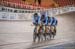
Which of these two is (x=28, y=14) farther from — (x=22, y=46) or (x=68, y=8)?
(x=68, y=8)

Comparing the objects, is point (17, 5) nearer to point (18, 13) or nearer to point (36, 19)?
point (18, 13)

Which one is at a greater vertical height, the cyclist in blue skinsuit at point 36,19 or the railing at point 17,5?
the railing at point 17,5

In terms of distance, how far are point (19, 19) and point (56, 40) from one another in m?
0.64

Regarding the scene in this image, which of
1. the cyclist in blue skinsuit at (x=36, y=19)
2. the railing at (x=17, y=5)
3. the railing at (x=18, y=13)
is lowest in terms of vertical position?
the cyclist in blue skinsuit at (x=36, y=19)

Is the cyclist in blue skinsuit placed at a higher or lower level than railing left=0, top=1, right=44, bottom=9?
lower

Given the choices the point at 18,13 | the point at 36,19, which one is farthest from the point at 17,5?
the point at 36,19

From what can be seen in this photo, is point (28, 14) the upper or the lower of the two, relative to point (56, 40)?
upper

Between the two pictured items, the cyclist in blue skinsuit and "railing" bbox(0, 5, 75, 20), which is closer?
"railing" bbox(0, 5, 75, 20)

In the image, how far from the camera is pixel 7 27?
90.4 inches

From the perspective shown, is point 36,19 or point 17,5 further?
point 36,19

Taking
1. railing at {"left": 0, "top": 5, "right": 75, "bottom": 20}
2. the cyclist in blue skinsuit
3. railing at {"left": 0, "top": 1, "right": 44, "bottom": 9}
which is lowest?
the cyclist in blue skinsuit

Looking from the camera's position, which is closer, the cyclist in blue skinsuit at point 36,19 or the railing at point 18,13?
the railing at point 18,13

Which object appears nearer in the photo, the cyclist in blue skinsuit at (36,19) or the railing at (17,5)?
the railing at (17,5)

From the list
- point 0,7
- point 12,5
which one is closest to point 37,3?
point 12,5
